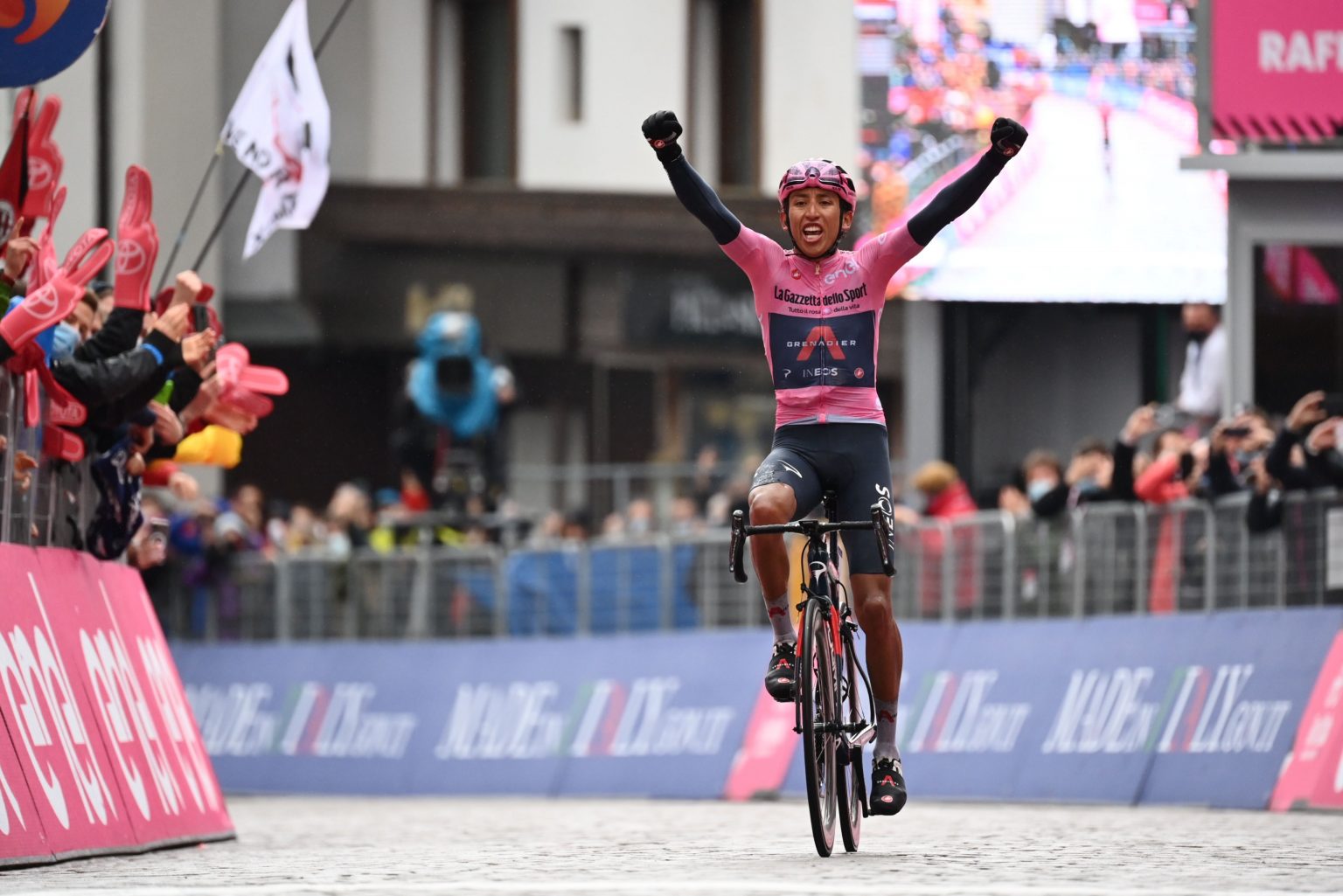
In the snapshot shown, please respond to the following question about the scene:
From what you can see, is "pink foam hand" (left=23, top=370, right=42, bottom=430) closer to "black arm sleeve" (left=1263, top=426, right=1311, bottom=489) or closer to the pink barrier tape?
the pink barrier tape

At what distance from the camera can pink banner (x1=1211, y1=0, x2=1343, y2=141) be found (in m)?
16.4

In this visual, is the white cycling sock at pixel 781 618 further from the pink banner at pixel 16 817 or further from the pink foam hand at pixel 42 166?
the pink foam hand at pixel 42 166

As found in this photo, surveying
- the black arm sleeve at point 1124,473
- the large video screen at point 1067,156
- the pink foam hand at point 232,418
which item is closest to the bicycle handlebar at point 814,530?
the pink foam hand at point 232,418

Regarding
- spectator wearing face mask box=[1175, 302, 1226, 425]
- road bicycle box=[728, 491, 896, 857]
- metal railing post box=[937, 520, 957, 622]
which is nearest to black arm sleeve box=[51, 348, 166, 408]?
road bicycle box=[728, 491, 896, 857]

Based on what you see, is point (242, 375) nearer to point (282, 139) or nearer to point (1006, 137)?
point (282, 139)

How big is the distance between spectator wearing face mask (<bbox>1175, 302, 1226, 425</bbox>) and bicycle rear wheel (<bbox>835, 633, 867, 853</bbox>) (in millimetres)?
7648

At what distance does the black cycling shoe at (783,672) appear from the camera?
9562 mm

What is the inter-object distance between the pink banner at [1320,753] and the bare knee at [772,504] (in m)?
4.94

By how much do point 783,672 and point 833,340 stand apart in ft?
4.08

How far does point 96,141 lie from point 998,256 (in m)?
8.91

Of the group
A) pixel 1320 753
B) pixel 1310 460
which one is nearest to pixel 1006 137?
pixel 1320 753

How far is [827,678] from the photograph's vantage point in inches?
378

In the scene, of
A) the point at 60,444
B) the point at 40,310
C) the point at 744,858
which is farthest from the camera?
the point at 60,444

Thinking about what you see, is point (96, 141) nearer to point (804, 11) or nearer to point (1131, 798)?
point (804, 11)
